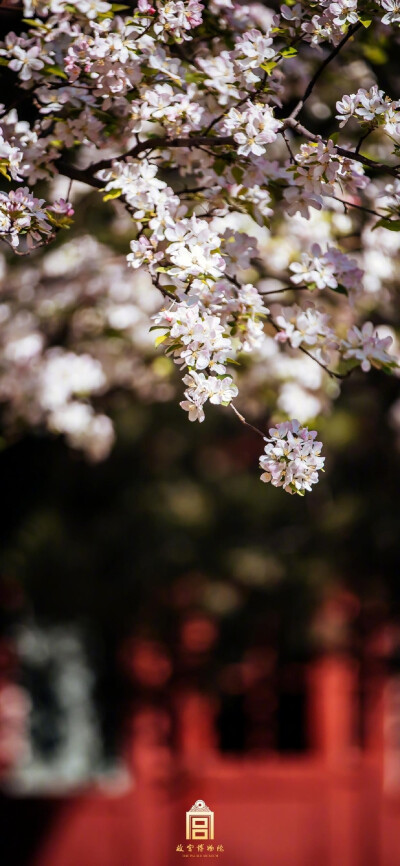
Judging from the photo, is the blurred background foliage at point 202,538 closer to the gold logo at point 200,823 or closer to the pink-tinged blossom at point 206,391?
the gold logo at point 200,823

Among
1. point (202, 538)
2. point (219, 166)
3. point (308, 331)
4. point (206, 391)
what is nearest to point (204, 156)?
point (219, 166)

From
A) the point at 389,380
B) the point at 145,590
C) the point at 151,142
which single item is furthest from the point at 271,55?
the point at 145,590

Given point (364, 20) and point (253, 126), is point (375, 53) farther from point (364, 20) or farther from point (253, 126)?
point (253, 126)

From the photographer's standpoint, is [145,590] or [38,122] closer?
[38,122]

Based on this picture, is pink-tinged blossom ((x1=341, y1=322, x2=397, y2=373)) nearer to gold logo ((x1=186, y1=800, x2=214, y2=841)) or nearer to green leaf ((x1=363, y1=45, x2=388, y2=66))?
green leaf ((x1=363, y1=45, x2=388, y2=66))

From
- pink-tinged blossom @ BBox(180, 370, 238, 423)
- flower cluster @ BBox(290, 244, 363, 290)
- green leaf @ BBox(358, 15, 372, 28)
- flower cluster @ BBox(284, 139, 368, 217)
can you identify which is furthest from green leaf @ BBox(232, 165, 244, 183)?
pink-tinged blossom @ BBox(180, 370, 238, 423)

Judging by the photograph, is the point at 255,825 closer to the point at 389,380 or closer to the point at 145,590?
the point at 145,590

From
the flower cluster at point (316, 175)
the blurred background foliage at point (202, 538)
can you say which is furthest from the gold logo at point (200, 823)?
the flower cluster at point (316, 175)
